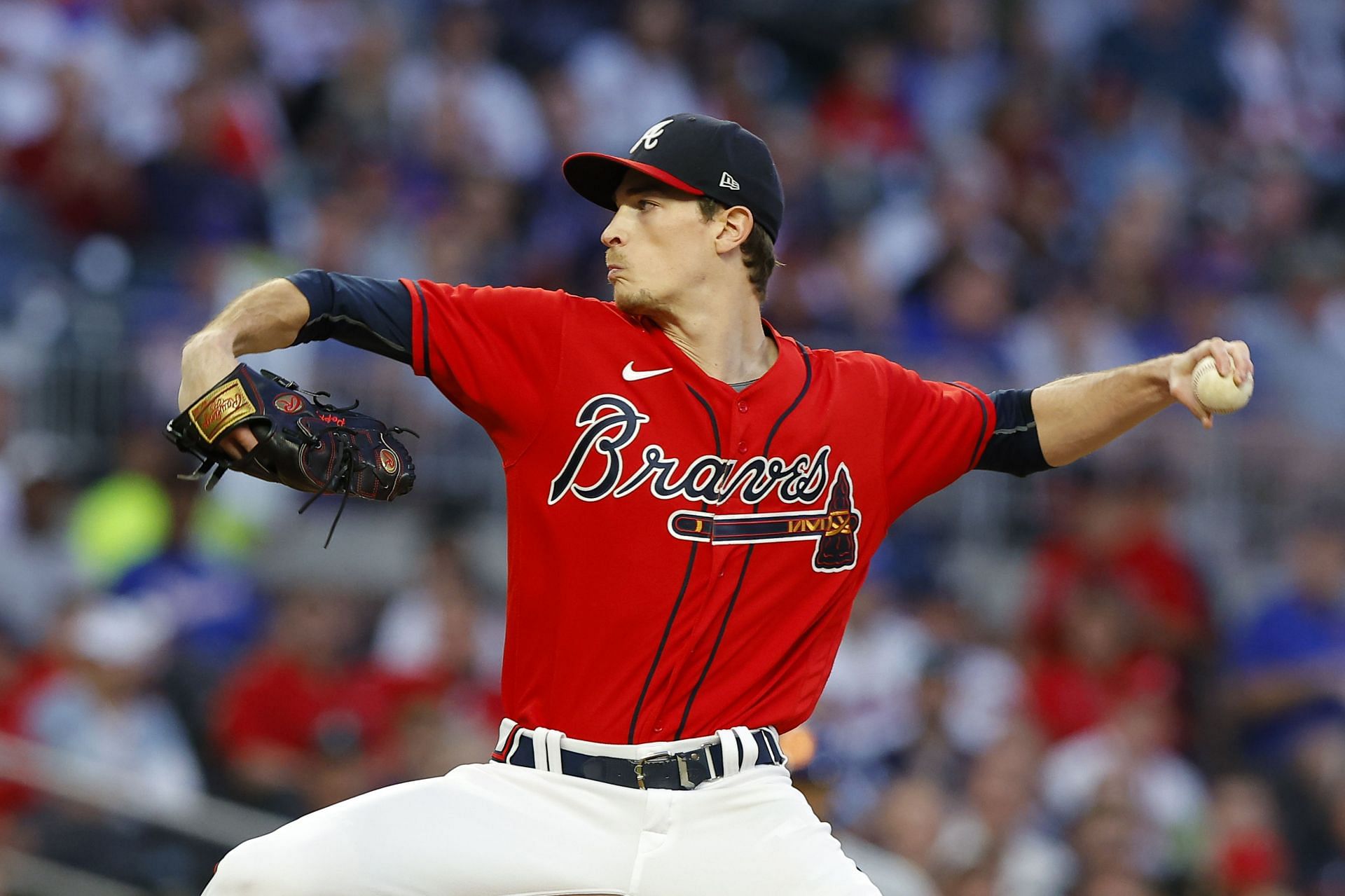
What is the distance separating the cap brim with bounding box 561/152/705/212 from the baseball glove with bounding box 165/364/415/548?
0.81 metres

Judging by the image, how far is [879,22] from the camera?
1251 centimetres

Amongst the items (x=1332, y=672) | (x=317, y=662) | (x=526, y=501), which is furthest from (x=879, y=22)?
(x=526, y=501)

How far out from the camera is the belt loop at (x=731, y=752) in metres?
3.88

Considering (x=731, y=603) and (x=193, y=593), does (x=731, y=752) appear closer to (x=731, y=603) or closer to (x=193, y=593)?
(x=731, y=603)

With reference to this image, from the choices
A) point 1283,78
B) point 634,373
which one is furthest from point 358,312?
point 1283,78

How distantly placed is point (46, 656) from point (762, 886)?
183 inches

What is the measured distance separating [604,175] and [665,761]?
1332 mm

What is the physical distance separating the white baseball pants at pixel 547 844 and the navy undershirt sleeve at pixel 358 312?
2.97ft

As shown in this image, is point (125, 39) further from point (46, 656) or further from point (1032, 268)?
point (1032, 268)

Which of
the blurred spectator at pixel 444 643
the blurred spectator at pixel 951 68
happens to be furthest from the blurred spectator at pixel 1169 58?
the blurred spectator at pixel 444 643

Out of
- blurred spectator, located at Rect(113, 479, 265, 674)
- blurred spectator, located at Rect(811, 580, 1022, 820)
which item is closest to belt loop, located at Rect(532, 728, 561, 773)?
blurred spectator, located at Rect(811, 580, 1022, 820)

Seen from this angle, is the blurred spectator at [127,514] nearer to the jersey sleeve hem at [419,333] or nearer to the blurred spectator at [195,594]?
the blurred spectator at [195,594]

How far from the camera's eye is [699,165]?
13.6 ft

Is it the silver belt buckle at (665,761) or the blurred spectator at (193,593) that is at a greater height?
the blurred spectator at (193,593)
